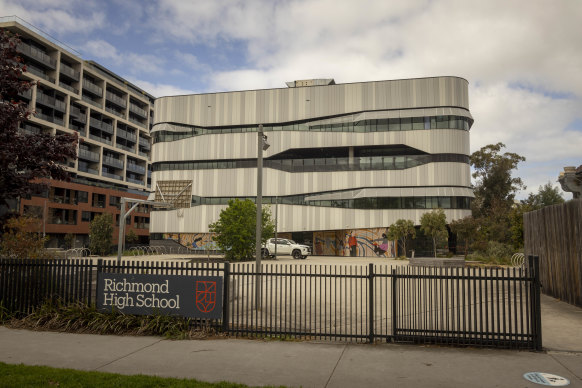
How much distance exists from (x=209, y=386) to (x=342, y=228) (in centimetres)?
4415

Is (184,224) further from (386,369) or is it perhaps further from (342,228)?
(386,369)

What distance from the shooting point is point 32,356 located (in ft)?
25.2

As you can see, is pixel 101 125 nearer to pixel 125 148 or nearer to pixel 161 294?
pixel 125 148

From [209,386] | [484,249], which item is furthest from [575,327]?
[484,249]

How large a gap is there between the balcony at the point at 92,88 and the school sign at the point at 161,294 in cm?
6808

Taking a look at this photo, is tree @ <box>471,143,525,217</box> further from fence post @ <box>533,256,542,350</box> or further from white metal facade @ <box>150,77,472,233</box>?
fence post @ <box>533,256,542,350</box>

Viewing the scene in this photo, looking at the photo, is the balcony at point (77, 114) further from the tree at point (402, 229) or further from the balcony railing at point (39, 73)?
the tree at point (402, 229)

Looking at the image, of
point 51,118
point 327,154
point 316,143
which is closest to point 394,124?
point 316,143

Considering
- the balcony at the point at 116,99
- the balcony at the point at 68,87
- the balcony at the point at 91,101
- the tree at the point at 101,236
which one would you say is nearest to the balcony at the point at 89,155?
the balcony at the point at 91,101

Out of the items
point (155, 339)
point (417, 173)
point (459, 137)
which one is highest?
point (459, 137)

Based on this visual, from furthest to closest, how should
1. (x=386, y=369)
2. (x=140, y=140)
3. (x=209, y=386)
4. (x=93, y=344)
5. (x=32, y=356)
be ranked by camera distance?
(x=140, y=140) → (x=93, y=344) → (x=32, y=356) → (x=386, y=369) → (x=209, y=386)

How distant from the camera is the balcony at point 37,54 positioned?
5672cm

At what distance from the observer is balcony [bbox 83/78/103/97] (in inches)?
2726

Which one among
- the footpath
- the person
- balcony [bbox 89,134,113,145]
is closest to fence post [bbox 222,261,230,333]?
the footpath
